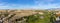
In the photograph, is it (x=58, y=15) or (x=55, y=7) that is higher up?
(x=55, y=7)

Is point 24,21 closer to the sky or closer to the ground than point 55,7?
closer to the ground

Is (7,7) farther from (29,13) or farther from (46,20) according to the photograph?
(46,20)

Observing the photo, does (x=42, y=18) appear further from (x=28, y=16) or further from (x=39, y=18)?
(x=28, y=16)

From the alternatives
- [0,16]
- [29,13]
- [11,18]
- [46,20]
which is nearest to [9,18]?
[11,18]

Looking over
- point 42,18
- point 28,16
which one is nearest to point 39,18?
point 42,18

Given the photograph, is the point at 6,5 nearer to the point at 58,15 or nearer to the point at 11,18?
the point at 11,18

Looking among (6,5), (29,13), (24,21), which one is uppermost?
(6,5)

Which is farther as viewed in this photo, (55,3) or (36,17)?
(55,3)

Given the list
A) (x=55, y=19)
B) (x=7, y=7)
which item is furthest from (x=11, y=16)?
(x=55, y=19)

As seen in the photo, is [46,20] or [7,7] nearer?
[46,20]
